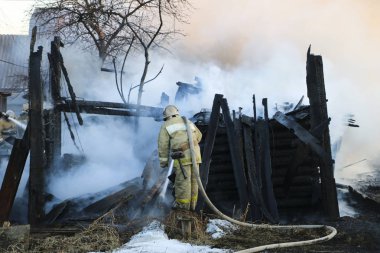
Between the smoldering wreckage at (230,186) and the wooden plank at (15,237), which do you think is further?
the smoldering wreckage at (230,186)

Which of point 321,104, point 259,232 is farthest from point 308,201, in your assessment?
point 259,232

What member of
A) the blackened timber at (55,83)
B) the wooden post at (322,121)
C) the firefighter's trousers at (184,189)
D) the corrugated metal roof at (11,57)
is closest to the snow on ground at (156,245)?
the firefighter's trousers at (184,189)

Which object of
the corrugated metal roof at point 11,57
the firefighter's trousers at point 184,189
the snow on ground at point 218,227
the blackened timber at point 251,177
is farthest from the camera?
the corrugated metal roof at point 11,57

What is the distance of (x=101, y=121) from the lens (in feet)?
Result: 39.2

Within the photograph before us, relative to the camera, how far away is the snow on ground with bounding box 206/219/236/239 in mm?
6073

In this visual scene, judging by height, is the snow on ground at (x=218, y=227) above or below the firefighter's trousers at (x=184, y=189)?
below

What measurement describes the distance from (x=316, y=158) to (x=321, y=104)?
0.96m

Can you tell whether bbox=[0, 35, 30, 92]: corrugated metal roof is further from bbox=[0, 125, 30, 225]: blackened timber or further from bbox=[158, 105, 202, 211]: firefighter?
bbox=[158, 105, 202, 211]: firefighter

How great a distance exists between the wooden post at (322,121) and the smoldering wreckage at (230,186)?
2 centimetres

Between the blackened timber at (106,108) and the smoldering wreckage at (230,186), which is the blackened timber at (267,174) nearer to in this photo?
the smoldering wreckage at (230,186)

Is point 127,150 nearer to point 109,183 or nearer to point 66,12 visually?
point 109,183

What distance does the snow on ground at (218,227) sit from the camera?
6.07 meters

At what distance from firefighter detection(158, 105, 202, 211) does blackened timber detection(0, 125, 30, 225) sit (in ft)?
8.74

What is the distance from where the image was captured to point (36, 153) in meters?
7.41
